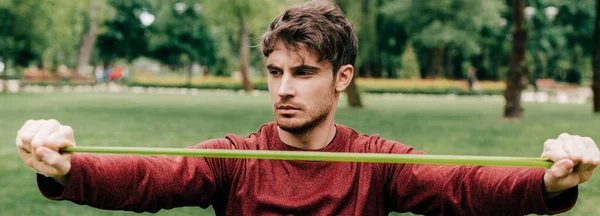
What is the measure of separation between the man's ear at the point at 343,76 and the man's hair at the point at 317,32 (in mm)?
21

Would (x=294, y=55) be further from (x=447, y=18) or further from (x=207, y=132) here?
(x=447, y=18)

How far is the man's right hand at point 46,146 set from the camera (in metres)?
2.06

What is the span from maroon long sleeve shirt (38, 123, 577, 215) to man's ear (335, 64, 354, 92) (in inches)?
6.6

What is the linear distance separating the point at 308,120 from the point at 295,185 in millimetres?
251

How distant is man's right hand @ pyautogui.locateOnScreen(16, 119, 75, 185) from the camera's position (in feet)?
6.75

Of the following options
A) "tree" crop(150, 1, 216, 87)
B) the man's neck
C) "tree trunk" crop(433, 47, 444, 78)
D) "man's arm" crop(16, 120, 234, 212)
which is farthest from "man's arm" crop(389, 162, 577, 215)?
"tree" crop(150, 1, 216, 87)

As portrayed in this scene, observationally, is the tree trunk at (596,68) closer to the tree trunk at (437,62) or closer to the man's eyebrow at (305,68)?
the man's eyebrow at (305,68)

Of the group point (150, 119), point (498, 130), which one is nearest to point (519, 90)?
point (498, 130)

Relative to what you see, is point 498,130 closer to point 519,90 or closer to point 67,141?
point 519,90

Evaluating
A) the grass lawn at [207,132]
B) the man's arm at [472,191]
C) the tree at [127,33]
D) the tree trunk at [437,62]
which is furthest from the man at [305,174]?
the tree at [127,33]

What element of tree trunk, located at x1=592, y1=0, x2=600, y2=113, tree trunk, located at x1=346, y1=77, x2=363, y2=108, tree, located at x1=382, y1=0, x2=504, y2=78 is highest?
tree, located at x1=382, y1=0, x2=504, y2=78

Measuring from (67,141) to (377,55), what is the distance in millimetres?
50355

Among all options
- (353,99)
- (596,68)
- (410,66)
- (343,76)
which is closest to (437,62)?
(410,66)

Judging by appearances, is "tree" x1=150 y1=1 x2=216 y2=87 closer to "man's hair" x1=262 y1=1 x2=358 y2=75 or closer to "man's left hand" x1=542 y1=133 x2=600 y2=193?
"man's hair" x1=262 y1=1 x2=358 y2=75
